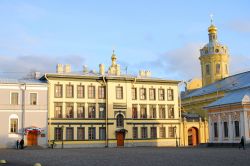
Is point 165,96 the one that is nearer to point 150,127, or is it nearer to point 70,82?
point 150,127

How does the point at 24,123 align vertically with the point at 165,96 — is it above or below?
below

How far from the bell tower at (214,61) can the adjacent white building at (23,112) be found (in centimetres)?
4878

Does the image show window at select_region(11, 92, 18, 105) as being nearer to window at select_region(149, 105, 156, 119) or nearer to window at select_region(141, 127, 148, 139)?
window at select_region(141, 127, 148, 139)

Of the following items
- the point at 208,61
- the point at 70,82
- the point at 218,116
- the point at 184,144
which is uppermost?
the point at 208,61

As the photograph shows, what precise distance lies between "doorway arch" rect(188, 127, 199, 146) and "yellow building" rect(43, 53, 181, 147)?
3842 mm

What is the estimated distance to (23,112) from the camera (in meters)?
49.7

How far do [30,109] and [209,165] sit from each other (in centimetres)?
3525

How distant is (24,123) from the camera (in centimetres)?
4956

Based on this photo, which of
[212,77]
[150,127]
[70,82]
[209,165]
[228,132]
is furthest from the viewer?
[212,77]

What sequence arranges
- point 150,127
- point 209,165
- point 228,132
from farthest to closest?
1. point 150,127
2. point 228,132
3. point 209,165

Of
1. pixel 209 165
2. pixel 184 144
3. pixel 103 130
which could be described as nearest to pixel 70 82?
pixel 103 130

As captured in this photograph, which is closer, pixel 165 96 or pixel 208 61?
pixel 165 96

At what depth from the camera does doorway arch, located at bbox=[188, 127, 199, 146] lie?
2427 inches

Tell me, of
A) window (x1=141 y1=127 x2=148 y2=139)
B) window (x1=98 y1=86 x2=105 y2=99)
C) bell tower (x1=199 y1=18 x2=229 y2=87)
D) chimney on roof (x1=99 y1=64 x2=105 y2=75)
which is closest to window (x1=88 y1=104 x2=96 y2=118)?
window (x1=98 y1=86 x2=105 y2=99)
